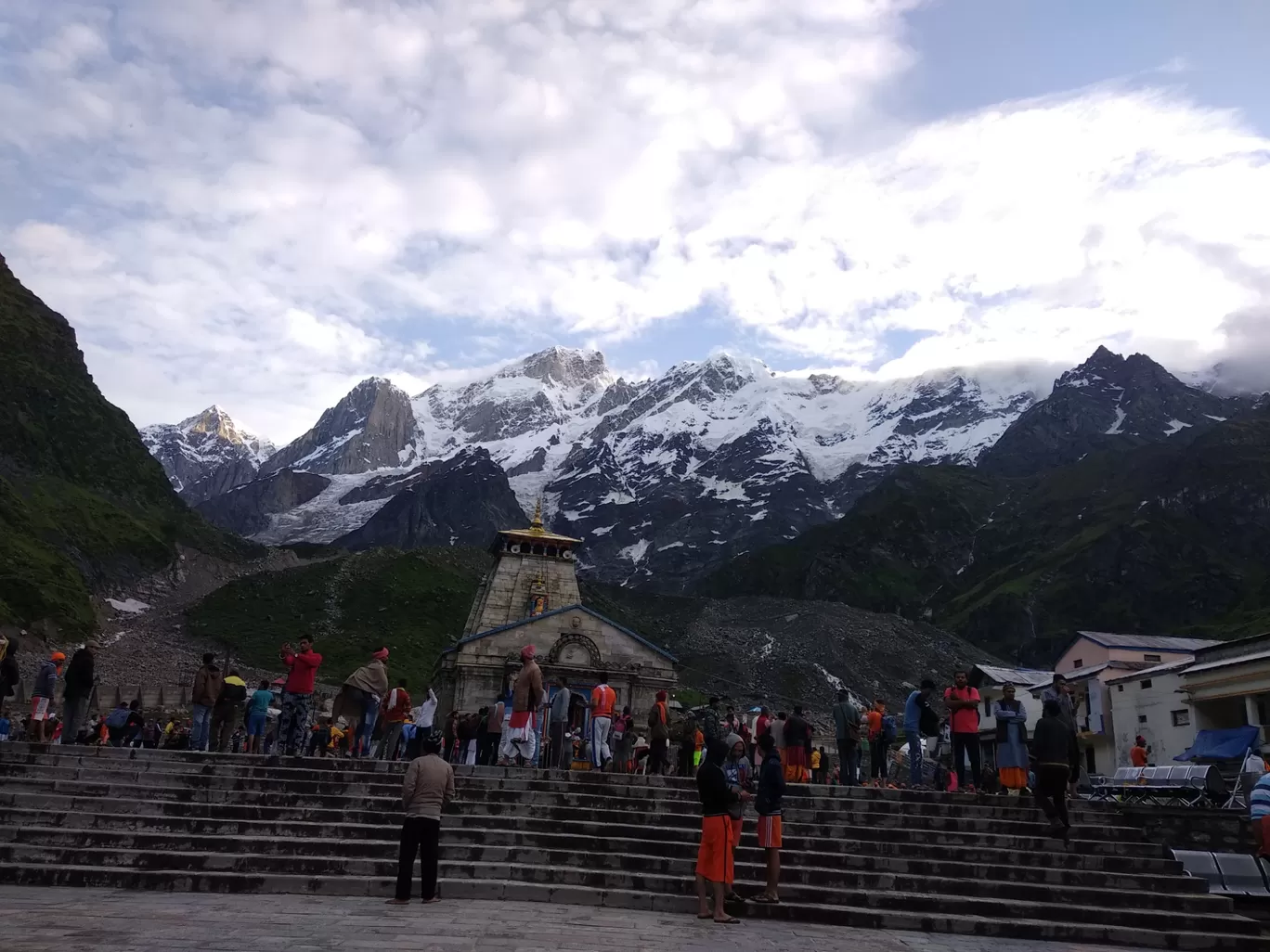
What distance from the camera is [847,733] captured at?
1780 centimetres

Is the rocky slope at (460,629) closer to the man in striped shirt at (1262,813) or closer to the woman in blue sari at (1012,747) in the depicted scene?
the woman in blue sari at (1012,747)

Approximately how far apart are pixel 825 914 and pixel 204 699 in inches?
467

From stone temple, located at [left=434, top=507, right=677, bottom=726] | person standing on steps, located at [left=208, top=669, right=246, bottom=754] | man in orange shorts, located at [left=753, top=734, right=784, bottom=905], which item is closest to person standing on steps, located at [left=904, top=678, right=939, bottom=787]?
man in orange shorts, located at [left=753, top=734, right=784, bottom=905]

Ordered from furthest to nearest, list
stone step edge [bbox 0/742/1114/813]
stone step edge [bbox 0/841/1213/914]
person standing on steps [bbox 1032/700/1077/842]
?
stone step edge [bbox 0/742/1114/813], person standing on steps [bbox 1032/700/1077/842], stone step edge [bbox 0/841/1213/914]

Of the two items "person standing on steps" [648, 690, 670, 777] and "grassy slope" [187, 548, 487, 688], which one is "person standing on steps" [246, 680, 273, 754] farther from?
"grassy slope" [187, 548, 487, 688]

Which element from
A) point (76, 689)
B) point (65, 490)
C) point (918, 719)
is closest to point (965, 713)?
point (918, 719)

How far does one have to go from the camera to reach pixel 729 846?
35.2ft

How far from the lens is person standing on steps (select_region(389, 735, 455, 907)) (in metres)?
10.5

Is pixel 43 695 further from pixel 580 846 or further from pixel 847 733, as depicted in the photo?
pixel 847 733

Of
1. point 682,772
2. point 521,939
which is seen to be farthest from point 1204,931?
point 682,772

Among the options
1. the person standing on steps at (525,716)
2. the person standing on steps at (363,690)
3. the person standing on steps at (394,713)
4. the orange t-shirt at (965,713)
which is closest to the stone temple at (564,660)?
the person standing on steps at (394,713)

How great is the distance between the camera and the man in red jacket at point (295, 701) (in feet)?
53.6

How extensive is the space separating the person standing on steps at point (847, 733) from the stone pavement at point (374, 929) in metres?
6.80

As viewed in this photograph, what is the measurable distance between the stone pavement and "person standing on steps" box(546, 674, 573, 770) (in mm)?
7277
